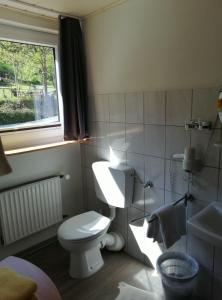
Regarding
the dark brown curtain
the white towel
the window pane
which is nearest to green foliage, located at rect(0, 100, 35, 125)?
the window pane

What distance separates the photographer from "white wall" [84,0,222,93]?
1442 millimetres

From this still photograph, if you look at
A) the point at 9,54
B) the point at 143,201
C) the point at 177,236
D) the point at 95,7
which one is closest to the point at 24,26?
the point at 9,54

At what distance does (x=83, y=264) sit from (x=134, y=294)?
46cm

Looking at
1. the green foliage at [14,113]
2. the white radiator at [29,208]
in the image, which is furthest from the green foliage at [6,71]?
the white radiator at [29,208]

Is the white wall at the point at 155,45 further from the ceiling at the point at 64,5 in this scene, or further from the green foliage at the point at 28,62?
the green foliage at the point at 28,62

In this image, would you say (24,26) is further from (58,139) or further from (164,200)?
(164,200)

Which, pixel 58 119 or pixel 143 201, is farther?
pixel 58 119

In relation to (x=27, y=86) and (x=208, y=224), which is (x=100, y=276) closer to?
(x=208, y=224)

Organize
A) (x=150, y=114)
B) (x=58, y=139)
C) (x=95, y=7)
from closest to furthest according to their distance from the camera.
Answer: (x=150, y=114) → (x=95, y=7) → (x=58, y=139)

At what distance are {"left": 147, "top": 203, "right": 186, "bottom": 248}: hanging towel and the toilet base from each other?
70cm

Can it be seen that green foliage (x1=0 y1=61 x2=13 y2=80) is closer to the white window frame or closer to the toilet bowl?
the white window frame

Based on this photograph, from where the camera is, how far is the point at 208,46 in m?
1.44

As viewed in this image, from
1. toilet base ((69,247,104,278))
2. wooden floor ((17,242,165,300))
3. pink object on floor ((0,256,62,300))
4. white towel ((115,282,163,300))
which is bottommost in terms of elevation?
wooden floor ((17,242,165,300))

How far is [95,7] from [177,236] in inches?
74.7
